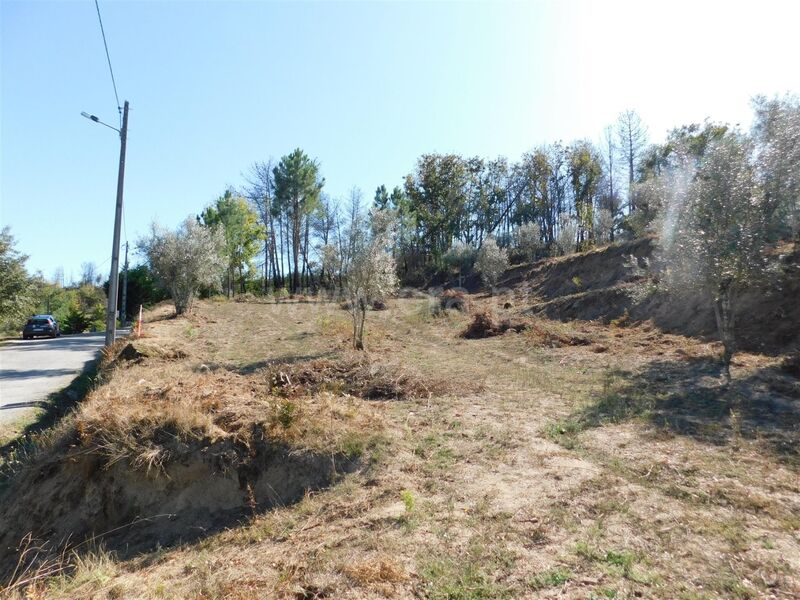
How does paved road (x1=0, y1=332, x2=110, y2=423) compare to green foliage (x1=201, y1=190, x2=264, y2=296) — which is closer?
paved road (x1=0, y1=332, x2=110, y2=423)

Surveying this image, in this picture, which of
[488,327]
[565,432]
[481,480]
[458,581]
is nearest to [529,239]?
[488,327]

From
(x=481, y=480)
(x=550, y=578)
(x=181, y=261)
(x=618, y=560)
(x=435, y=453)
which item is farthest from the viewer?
(x=181, y=261)

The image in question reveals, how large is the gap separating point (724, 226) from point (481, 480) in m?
8.04

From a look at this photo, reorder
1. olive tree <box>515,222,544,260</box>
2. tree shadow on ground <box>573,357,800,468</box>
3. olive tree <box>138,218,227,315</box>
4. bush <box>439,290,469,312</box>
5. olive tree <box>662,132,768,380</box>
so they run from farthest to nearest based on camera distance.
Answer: olive tree <box>515,222,544,260</box>
bush <box>439,290,469,312</box>
olive tree <box>138,218,227,315</box>
olive tree <box>662,132,768,380</box>
tree shadow on ground <box>573,357,800,468</box>

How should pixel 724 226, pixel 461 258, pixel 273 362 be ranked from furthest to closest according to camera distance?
pixel 461 258 → pixel 273 362 → pixel 724 226

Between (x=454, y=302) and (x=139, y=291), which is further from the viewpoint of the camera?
Result: (x=139, y=291)

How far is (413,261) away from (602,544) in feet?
181

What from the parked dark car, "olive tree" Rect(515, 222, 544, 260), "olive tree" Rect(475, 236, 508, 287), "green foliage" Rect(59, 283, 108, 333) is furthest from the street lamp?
"olive tree" Rect(515, 222, 544, 260)

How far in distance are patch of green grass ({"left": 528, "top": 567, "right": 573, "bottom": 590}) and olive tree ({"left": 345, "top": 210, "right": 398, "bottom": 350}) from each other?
12.3 metres

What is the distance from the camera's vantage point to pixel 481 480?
5477 mm

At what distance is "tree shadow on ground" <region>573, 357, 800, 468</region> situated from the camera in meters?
6.64

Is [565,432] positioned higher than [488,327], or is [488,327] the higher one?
[488,327]

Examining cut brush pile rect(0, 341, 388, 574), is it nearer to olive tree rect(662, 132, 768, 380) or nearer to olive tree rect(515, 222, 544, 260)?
olive tree rect(662, 132, 768, 380)

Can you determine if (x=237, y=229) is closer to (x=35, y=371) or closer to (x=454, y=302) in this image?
(x=454, y=302)
